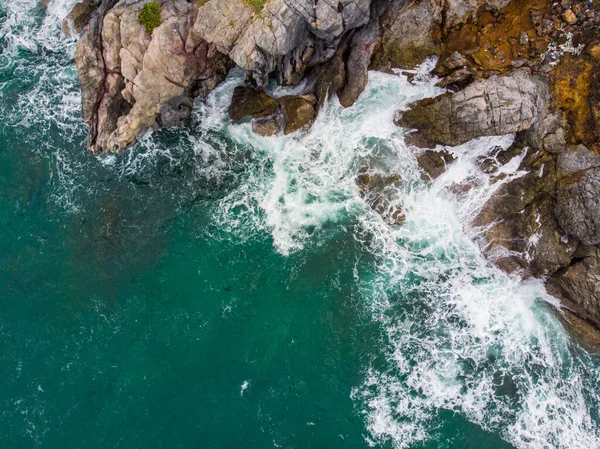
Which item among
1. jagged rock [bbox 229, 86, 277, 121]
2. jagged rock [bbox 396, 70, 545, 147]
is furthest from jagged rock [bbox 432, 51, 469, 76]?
jagged rock [bbox 229, 86, 277, 121]

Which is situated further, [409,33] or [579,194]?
[409,33]

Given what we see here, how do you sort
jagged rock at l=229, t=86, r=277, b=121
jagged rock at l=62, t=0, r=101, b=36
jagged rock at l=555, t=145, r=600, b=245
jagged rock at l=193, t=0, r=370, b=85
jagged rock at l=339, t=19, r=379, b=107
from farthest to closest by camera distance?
jagged rock at l=62, t=0, r=101, b=36
jagged rock at l=229, t=86, r=277, b=121
jagged rock at l=339, t=19, r=379, b=107
jagged rock at l=555, t=145, r=600, b=245
jagged rock at l=193, t=0, r=370, b=85

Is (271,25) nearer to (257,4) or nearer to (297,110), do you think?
(257,4)

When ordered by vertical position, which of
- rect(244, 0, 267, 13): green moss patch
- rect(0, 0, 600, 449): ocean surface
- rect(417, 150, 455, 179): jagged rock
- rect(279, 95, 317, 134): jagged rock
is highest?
rect(244, 0, 267, 13): green moss patch

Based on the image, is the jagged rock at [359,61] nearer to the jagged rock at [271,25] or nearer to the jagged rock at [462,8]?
the jagged rock at [271,25]

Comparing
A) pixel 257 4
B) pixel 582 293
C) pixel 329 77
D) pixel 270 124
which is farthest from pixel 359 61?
pixel 582 293

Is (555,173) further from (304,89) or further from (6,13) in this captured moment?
(6,13)

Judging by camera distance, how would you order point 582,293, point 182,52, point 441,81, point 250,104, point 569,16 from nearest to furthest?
point 569,16, point 182,52, point 582,293, point 441,81, point 250,104

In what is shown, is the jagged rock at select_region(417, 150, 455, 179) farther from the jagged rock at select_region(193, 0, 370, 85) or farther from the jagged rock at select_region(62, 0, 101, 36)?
the jagged rock at select_region(62, 0, 101, 36)
